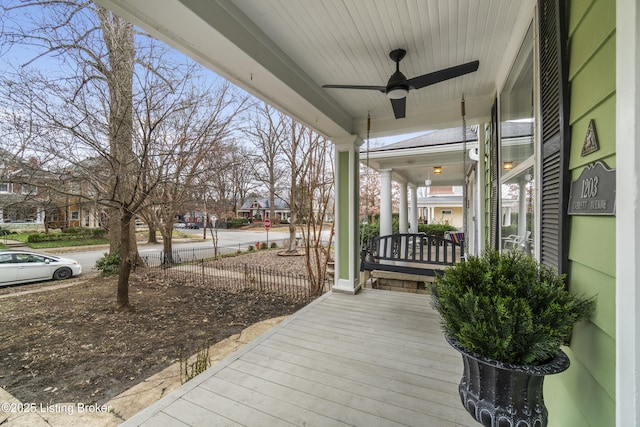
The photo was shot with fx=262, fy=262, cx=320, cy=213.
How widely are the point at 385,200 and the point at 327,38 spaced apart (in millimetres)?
4571

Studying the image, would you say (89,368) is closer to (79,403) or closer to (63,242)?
(79,403)

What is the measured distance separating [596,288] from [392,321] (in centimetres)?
224

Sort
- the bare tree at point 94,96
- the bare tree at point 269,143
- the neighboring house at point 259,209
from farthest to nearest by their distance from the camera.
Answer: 1. the neighboring house at point 259,209
2. the bare tree at point 269,143
3. the bare tree at point 94,96

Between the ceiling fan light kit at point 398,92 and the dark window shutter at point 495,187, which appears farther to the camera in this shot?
the dark window shutter at point 495,187

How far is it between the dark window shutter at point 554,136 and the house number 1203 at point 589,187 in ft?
0.39

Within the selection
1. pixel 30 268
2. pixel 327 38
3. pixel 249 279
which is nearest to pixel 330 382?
pixel 327 38

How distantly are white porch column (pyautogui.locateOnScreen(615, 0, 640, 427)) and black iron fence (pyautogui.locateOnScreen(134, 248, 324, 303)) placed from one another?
15.8ft

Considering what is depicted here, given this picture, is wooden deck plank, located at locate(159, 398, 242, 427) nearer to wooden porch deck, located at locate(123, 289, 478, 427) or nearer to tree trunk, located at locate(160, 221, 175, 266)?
wooden porch deck, located at locate(123, 289, 478, 427)

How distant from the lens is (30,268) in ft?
21.8

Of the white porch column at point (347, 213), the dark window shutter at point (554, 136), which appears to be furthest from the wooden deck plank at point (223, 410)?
the white porch column at point (347, 213)

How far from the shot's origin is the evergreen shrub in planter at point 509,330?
3.07 feet

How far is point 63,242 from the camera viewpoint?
41.0 feet

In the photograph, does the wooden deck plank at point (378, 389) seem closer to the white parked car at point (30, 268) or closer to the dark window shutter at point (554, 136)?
the dark window shutter at point (554, 136)

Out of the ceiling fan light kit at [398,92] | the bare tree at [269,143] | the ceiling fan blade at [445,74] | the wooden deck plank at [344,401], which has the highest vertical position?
the bare tree at [269,143]
